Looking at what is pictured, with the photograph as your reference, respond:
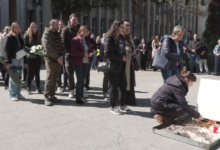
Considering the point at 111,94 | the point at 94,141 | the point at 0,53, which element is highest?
the point at 0,53

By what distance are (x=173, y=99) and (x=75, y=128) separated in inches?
72.3

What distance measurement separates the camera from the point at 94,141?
4559mm

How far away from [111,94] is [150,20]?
36.9 m

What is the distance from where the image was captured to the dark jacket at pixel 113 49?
586 cm

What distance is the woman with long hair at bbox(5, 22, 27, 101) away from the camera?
7.14 metres

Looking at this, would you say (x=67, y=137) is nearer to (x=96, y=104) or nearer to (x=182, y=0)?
(x=96, y=104)

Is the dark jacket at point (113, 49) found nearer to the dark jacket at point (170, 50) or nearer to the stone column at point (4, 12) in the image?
the dark jacket at point (170, 50)

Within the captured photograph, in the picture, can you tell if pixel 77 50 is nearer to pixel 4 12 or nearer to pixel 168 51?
pixel 168 51

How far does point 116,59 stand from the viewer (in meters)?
5.92

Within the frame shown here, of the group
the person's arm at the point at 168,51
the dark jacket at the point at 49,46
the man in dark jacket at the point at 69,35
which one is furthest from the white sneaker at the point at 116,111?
→ the man in dark jacket at the point at 69,35

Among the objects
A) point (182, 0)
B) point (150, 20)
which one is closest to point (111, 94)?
point (182, 0)

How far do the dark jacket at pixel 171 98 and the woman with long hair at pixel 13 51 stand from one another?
3799 mm

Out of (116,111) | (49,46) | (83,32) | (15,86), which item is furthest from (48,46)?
(116,111)

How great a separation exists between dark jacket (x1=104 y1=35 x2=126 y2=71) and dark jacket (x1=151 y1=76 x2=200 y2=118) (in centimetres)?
115
